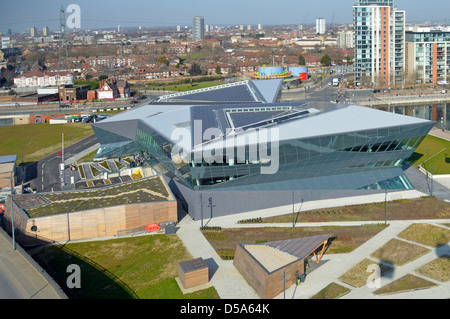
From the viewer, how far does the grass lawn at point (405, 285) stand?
32906mm

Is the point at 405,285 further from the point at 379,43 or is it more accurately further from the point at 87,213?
the point at 379,43

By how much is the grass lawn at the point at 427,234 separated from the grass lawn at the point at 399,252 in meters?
1.33

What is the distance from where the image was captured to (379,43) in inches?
5492

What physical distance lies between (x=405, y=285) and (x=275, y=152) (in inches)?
708

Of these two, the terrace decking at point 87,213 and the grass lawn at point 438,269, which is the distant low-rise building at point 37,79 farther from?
the grass lawn at point 438,269

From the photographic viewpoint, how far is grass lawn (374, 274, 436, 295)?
3291cm

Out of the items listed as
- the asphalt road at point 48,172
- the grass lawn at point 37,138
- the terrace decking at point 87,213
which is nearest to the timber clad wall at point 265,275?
the terrace decking at point 87,213

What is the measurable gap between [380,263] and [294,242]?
6.69 metres

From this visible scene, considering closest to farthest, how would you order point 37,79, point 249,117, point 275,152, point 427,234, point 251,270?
1. point 251,270
2. point 427,234
3. point 275,152
4. point 249,117
5. point 37,79

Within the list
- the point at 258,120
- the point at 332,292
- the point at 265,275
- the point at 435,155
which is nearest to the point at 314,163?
the point at 258,120

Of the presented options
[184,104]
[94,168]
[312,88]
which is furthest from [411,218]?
[312,88]

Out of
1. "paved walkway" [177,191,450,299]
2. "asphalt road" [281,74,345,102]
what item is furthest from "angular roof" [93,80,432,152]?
"asphalt road" [281,74,345,102]

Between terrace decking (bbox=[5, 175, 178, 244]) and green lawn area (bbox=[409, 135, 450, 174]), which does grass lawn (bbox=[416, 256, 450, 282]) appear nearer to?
terrace decking (bbox=[5, 175, 178, 244])

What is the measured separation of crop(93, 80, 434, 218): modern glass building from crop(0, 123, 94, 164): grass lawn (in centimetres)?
3137
